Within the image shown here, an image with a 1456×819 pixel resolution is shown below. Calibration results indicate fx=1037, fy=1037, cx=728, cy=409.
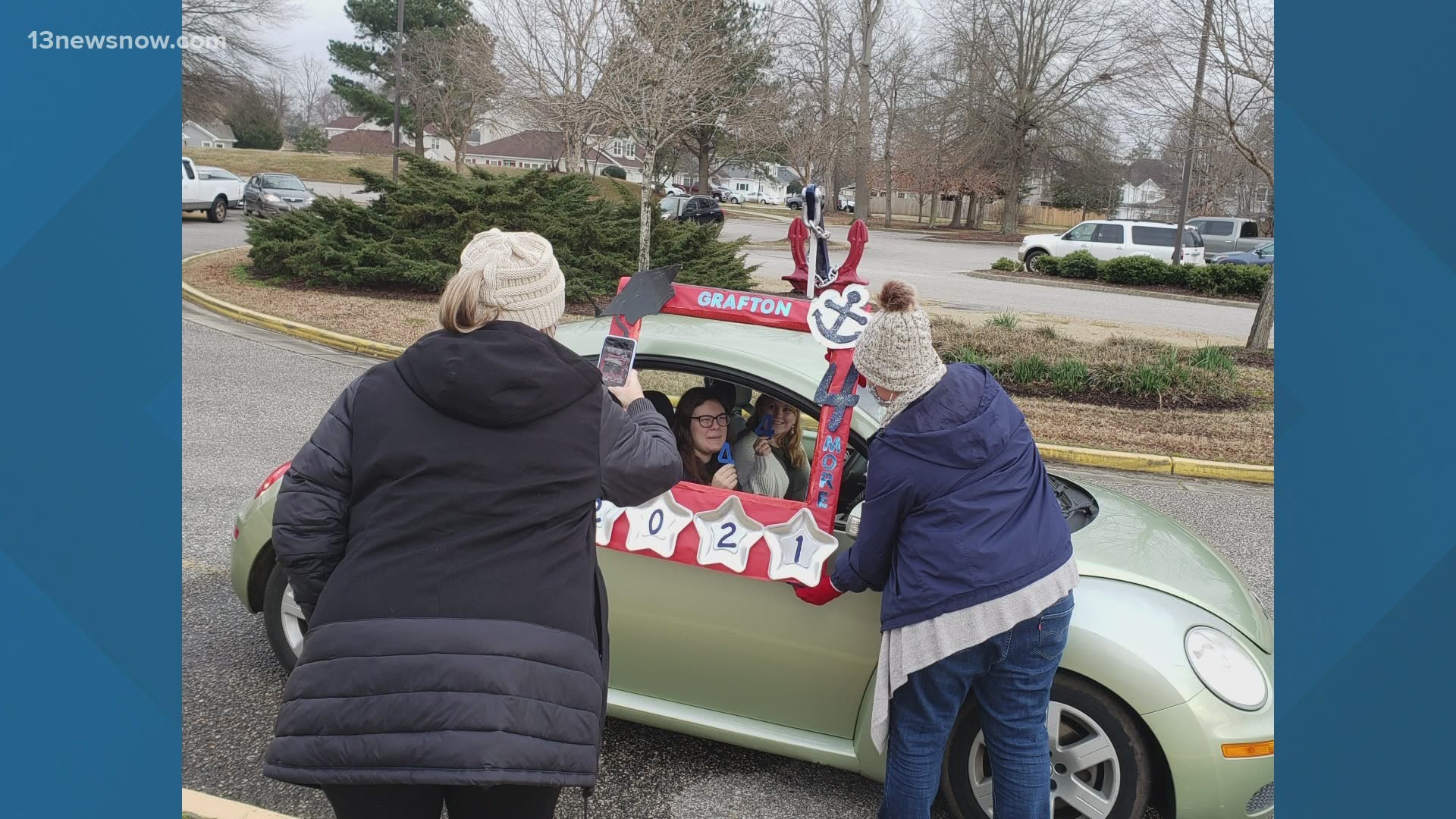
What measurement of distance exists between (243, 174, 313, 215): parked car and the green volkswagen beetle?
2816cm

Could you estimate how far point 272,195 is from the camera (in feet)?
96.2

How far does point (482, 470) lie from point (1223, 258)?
1318 inches

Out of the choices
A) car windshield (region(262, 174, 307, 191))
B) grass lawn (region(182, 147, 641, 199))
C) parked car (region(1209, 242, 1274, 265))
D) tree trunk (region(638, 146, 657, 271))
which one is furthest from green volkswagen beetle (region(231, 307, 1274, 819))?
grass lawn (region(182, 147, 641, 199))

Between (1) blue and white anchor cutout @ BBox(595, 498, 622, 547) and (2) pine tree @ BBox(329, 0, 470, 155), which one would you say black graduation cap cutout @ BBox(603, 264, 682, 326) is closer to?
(1) blue and white anchor cutout @ BBox(595, 498, 622, 547)

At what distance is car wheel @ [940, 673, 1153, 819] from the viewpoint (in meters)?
3.07

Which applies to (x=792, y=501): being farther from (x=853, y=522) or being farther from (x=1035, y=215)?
(x=1035, y=215)

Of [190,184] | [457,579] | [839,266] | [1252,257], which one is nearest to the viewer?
[457,579]

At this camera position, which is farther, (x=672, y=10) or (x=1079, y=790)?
(x=672, y=10)

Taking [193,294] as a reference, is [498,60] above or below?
above

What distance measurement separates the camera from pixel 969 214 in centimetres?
5606

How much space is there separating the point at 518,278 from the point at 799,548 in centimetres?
153

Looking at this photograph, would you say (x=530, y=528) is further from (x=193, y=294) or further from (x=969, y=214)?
(x=969, y=214)

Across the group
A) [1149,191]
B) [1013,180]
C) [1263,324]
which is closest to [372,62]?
[1013,180]

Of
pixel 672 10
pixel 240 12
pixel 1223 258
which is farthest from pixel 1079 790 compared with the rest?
Answer: pixel 240 12
